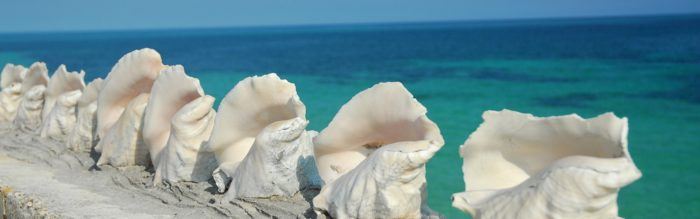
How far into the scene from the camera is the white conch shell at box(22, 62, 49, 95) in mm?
7261

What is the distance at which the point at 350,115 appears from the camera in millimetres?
3590

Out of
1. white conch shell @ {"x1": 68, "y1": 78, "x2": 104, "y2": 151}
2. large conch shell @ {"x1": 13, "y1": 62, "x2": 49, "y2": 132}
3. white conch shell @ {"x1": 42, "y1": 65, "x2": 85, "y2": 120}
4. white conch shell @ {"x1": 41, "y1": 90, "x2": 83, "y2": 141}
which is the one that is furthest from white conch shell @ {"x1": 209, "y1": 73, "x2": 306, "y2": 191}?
large conch shell @ {"x1": 13, "y1": 62, "x2": 49, "y2": 132}

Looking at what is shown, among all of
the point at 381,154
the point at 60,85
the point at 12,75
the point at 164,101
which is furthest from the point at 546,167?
the point at 12,75

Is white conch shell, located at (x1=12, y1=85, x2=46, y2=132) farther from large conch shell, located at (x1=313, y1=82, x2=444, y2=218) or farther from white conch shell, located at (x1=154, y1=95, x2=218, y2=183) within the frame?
large conch shell, located at (x1=313, y1=82, x2=444, y2=218)

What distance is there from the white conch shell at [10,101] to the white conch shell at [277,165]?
14.8 feet

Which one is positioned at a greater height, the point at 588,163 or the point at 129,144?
the point at 588,163

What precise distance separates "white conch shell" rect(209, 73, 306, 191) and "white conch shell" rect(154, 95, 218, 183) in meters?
0.19

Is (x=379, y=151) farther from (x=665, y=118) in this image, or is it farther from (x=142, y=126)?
(x=665, y=118)

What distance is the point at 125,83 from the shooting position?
17.4 ft

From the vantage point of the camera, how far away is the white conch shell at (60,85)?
21.1ft

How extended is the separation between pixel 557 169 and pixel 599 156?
235mm

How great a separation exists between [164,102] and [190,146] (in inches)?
17.3

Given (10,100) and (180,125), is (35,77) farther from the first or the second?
(180,125)

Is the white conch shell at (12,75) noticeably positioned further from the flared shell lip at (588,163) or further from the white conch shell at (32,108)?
the flared shell lip at (588,163)
